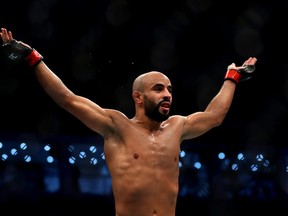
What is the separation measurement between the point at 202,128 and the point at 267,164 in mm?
2599

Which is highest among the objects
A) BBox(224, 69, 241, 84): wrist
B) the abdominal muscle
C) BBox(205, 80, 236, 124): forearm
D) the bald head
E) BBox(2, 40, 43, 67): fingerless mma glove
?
BBox(2, 40, 43, 67): fingerless mma glove

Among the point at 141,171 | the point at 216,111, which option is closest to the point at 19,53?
the point at 141,171

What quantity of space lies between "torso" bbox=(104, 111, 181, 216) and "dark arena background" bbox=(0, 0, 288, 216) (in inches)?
83.2

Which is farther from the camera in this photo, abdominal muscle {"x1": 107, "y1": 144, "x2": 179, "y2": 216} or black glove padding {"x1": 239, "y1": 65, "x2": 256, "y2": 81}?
black glove padding {"x1": 239, "y1": 65, "x2": 256, "y2": 81}

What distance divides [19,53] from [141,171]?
773 millimetres

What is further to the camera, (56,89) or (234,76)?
(234,76)

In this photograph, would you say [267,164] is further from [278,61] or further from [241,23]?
[241,23]

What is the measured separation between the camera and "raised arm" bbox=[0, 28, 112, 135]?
7.78 ft

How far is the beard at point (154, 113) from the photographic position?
8.30ft

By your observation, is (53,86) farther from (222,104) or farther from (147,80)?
(222,104)

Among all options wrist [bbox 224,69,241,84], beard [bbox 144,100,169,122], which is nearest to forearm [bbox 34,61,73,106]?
beard [bbox 144,100,169,122]

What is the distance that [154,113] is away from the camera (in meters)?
2.55

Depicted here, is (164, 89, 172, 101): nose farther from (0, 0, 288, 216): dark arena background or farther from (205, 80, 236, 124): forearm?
(0, 0, 288, 216): dark arena background

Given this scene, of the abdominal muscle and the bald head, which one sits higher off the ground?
the bald head
